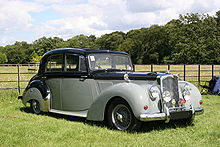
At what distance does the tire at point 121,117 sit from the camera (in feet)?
19.1

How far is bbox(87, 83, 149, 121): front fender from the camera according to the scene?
18.3 ft

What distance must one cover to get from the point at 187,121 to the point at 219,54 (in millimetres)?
46047

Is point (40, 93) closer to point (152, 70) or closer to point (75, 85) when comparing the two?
point (75, 85)

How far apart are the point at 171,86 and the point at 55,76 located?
11.0 ft

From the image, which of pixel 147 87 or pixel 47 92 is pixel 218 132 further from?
pixel 47 92

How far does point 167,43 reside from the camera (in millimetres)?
73188

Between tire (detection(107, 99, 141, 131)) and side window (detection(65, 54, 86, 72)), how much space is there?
1.47 m

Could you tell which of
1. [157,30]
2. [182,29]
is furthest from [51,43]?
[182,29]

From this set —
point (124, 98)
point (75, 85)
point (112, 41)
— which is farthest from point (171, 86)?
point (112, 41)

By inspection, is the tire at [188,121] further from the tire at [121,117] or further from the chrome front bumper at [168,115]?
the tire at [121,117]

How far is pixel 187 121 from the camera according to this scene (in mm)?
6805

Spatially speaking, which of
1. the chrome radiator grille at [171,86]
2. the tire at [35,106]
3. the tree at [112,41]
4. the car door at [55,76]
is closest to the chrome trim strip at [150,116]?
the chrome radiator grille at [171,86]

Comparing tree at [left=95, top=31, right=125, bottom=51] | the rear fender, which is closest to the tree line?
tree at [left=95, top=31, right=125, bottom=51]

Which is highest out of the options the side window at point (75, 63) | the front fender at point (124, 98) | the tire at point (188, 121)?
the side window at point (75, 63)
